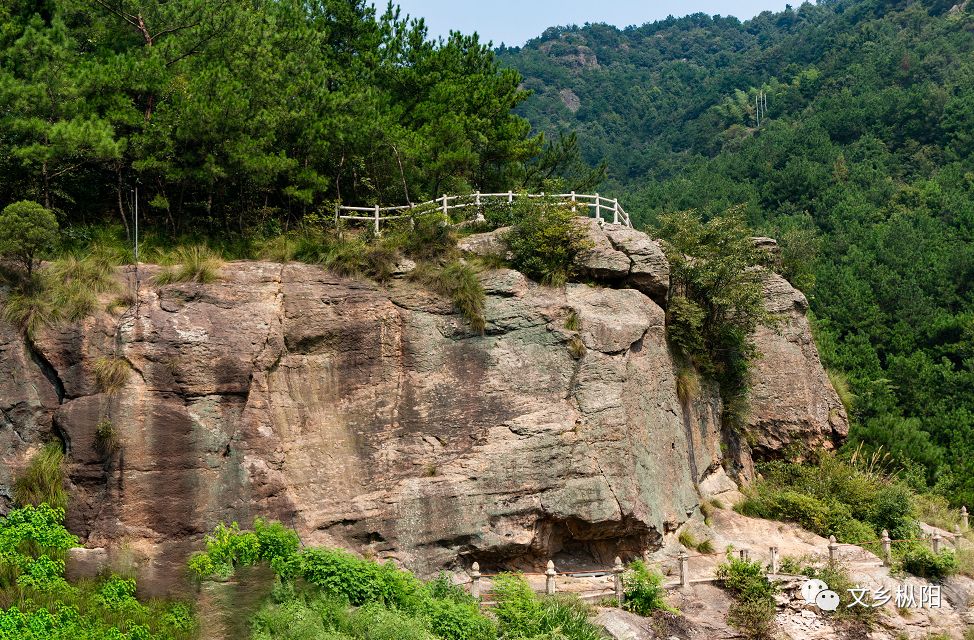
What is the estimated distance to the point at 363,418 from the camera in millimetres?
21281

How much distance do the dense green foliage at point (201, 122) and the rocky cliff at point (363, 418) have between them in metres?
3.39

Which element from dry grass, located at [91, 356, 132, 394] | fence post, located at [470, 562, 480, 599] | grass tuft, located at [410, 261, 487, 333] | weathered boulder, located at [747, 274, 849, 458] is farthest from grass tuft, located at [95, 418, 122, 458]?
weathered boulder, located at [747, 274, 849, 458]

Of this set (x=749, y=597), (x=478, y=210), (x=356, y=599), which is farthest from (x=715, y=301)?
(x=356, y=599)

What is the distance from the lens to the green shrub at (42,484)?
60.8ft

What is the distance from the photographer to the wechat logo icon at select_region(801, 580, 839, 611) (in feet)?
71.3

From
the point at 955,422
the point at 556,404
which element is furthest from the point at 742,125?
the point at 556,404

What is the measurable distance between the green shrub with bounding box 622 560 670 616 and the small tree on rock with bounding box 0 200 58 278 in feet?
46.6

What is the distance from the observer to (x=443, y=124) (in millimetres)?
27734

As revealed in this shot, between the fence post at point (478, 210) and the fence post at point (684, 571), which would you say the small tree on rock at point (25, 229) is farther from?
the fence post at point (684, 571)

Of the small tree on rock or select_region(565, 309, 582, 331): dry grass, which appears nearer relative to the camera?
the small tree on rock

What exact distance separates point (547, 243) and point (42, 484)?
12622mm

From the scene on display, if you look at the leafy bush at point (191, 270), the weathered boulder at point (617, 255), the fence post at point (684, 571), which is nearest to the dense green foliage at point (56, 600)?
the leafy bush at point (191, 270)

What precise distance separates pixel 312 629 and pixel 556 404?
785 centimetres

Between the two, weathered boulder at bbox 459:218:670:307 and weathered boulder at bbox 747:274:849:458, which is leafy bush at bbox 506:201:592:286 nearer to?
weathered boulder at bbox 459:218:670:307
